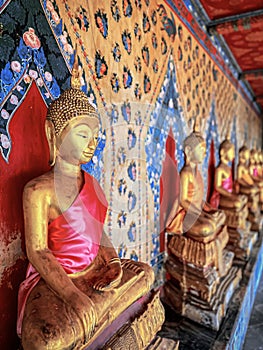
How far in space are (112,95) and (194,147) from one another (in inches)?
31.6

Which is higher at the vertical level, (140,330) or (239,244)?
(140,330)

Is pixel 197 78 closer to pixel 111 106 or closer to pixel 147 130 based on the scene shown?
pixel 147 130

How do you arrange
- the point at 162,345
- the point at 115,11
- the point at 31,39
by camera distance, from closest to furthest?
the point at 31,39 → the point at 162,345 → the point at 115,11

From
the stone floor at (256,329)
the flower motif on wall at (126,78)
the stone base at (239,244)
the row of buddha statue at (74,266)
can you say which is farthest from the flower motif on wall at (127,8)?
the stone floor at (256,329)

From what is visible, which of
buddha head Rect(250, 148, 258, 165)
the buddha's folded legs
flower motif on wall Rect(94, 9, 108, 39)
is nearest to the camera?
the buddha's folded legs

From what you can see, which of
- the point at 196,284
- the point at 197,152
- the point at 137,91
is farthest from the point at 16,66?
the point at 196,284

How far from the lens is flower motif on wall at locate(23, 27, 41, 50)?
1.31m

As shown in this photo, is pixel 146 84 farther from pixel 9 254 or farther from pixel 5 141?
pixel 9 254

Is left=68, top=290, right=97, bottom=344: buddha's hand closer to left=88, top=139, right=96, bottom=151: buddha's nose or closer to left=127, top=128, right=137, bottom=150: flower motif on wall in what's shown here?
left=88, top=139, right=96, bottom=151: buddha's nose

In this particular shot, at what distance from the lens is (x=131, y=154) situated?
2.14 m

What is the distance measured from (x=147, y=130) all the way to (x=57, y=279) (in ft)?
4.73

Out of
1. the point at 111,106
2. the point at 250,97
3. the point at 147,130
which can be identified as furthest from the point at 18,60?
the point at 250,97

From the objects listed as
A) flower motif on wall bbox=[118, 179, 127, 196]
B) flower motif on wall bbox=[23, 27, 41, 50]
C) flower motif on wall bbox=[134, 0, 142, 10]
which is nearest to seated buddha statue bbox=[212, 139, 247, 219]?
Answer: flower motif on wall bbox=[118, 179, 127, 196]

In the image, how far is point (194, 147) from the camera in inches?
94.6
